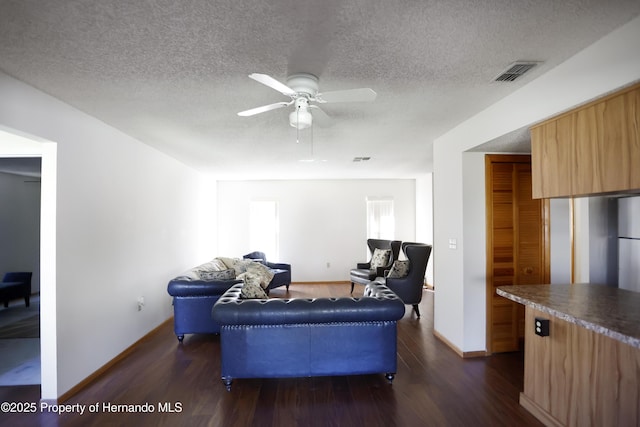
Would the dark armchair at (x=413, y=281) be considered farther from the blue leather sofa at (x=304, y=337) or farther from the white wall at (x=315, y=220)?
the white wall at (x=315, y=220)

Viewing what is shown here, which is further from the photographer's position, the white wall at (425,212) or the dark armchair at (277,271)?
the white wall at (425,212)

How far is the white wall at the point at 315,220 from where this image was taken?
7.08 meters

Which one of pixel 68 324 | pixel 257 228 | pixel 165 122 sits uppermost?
pixel 165 122

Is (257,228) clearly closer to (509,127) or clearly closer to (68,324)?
(68,324)

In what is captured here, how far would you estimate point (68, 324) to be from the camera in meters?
2.52

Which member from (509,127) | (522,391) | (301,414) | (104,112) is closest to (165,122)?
(104,112)

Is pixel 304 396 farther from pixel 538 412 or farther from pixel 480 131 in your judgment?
pixel 480 131

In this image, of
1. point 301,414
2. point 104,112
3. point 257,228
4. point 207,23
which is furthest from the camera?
point 257,228

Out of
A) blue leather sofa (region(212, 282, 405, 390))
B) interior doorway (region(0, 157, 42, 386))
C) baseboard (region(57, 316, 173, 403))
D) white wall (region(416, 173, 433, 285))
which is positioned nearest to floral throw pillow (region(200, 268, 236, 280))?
baseboard (region(57, 316, 173, 403))

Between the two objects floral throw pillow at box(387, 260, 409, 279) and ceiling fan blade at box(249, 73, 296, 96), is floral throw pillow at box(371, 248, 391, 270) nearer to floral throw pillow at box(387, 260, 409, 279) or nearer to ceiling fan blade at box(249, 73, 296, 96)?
floral throw pillow at box(387, 260, 409, 279)

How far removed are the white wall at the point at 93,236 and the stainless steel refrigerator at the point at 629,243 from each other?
5056mm

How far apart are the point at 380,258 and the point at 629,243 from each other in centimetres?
376

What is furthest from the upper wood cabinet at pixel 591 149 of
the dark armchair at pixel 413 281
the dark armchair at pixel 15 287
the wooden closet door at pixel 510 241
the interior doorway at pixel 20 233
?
the dark armchair at pixel 15 287

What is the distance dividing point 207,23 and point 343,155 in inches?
131
